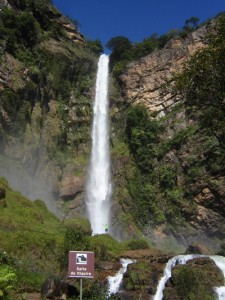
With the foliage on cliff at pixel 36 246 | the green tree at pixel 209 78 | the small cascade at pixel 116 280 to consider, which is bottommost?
the small cascade at pixel 116 280

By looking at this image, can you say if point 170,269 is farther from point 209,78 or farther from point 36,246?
point 209,78

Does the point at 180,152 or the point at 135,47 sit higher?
the point at 135,47

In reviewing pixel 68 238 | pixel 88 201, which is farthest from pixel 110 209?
pixel 68 238

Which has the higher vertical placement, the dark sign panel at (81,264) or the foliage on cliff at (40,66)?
the foliage on cliff at (40,66)

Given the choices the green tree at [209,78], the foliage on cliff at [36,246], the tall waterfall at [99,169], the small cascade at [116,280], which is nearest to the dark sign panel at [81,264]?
the foliage on cliff at [36,246]

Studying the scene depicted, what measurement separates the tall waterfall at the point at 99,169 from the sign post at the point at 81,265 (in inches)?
950

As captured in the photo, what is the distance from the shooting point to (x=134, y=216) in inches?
1318

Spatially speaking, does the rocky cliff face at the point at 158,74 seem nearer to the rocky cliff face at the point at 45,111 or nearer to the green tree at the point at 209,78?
the rocky cliff face at the point at 45,111

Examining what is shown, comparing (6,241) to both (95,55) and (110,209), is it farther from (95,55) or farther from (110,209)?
(95,55)

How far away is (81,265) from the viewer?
893cm

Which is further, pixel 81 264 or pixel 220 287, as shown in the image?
pixel 220 287

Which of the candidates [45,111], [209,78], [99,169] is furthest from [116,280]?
[45,111]

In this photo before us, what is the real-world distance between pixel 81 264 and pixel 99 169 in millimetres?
28615

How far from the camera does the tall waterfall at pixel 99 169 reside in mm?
34594
